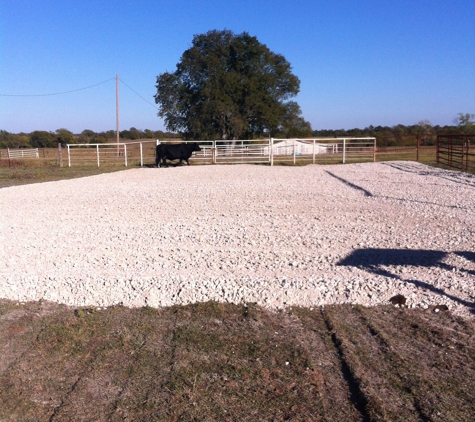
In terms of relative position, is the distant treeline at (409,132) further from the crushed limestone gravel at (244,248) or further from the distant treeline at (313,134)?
the crushed limestone gravel at (244,248)

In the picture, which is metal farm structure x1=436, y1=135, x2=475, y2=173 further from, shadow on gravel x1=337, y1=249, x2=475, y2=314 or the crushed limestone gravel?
shadow on gravel x1=337, y1=249, x2=475, y2=314

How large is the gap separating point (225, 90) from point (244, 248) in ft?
118

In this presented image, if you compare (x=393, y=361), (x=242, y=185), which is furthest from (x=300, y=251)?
(x=242, y=185)

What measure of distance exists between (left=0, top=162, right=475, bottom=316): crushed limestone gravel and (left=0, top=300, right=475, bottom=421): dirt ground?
14.5 inches

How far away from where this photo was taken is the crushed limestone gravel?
5.27m

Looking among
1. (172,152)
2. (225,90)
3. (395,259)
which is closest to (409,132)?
(225,90)

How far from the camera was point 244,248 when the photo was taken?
698 centimetres

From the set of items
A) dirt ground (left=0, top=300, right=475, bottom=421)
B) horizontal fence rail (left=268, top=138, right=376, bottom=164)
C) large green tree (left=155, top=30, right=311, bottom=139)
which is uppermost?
large green tree (left=155, top=30, right=311, bottom=139)

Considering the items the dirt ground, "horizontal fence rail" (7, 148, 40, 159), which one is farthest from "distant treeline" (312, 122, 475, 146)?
"horizontal fence rail" (7, 148, 40, 159)

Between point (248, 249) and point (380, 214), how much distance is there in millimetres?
3619

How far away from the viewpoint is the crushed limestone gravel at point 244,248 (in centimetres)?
527

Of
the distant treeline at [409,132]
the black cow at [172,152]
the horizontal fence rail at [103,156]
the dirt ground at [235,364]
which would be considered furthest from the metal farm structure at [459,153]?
the dirt ground at [235,364]

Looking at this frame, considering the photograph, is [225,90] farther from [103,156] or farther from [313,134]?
[313,134]

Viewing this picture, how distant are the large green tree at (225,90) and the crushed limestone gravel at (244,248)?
97.2 feet
